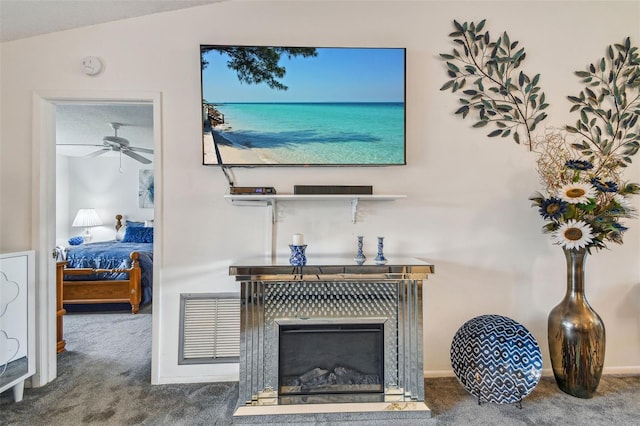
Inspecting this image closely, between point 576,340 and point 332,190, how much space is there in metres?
1.77

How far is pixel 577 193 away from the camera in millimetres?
1860

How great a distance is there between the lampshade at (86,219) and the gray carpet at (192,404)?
4.31 meters

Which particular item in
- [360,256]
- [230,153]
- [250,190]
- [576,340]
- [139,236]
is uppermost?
[230,153]

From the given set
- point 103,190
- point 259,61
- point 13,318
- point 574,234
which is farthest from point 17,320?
point 103,190

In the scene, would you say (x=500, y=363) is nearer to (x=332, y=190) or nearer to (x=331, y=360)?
(x=331, y=360)

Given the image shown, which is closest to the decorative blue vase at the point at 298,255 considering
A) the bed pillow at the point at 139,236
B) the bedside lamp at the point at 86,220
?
the bed pillow at the point at 139,236

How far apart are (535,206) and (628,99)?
1.01 metres

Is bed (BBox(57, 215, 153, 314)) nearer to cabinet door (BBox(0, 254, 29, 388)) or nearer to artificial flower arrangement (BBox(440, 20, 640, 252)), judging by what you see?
cabinet door (BBox(0, 254, 29, 388))

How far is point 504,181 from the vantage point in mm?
2225

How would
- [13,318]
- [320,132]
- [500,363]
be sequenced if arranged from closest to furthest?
1. [500,363]
2. [13,318]
3. [320,132]

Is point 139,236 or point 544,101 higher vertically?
point 544,101

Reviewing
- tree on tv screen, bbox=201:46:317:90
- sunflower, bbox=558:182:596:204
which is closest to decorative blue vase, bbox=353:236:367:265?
tree on tv screen, bbox=201:46:317:90

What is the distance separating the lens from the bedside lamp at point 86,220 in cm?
576

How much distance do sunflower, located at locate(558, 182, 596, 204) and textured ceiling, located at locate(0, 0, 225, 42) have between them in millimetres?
2566
